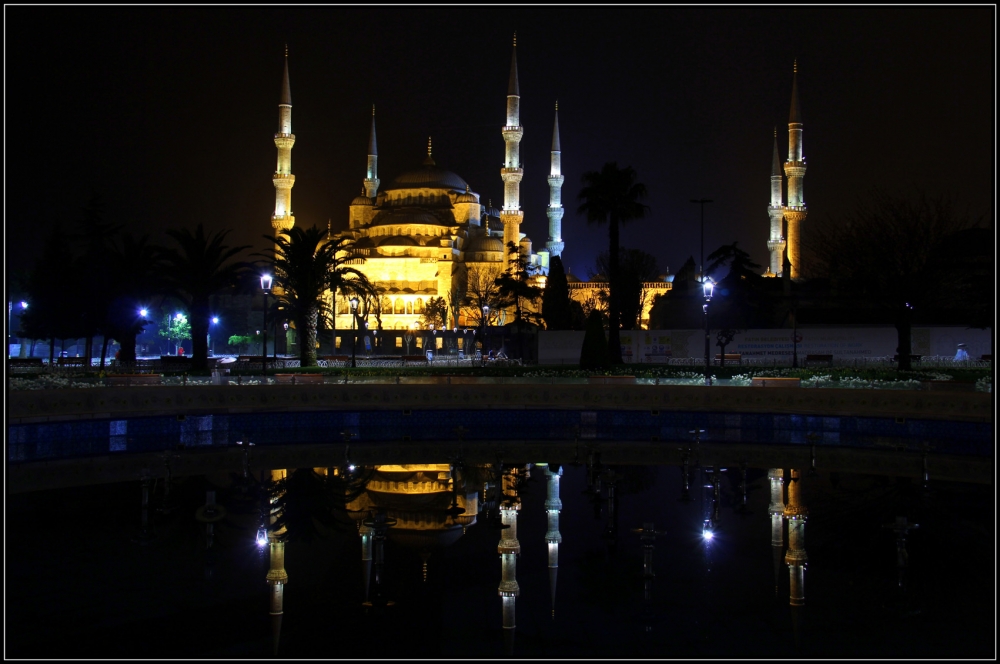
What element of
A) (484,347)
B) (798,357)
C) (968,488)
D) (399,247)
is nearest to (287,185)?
(399,247)

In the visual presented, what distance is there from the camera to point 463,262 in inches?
2454

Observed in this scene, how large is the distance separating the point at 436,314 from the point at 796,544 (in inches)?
1933

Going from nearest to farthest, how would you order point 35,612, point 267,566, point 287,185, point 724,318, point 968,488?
point 35,612, point 267,566, point 968,488, point 724,318, point 287,185

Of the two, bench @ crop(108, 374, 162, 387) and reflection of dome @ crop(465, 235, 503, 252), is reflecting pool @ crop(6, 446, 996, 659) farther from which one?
reflection of dome @ crop(465, 235, 503, 252)

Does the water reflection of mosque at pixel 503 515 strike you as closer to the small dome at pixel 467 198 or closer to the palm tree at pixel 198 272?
the palm tree at pixel 198 272

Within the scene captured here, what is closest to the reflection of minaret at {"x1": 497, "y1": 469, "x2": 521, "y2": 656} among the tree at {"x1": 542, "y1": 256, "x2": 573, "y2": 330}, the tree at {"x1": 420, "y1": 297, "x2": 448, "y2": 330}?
the tree at {"x1": 542, "y1": 256, "x2": 573, "y2": 330}

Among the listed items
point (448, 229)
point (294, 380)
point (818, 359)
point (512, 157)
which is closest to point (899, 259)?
point (818, 359)

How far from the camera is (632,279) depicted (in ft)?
157

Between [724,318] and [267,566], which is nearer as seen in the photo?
[267,566]

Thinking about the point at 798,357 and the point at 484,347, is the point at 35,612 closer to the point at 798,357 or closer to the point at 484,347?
the point at 798,357

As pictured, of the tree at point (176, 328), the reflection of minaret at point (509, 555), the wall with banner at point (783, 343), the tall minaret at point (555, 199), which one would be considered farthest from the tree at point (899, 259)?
the tree at point (176, 328)

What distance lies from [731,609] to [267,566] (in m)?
3.95

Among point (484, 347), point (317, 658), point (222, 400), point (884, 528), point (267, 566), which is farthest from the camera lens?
point (484, 347)

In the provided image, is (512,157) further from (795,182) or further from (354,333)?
(354,333)
